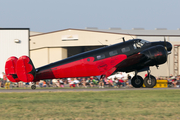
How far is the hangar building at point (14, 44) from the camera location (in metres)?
46.2

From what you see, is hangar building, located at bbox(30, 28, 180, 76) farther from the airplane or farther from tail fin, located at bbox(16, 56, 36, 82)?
tail fin, located at bbox(16, 56, 36, 82)

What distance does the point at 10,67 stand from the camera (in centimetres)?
2098

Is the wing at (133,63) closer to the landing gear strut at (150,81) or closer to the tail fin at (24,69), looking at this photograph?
the landing gear strut at (150,81)

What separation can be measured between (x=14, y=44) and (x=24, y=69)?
27.7m

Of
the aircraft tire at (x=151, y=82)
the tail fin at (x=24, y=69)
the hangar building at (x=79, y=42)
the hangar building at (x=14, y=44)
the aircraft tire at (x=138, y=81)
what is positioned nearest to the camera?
the tail fin at (x=24, y=69)

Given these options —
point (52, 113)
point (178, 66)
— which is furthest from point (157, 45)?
point (178, 66)

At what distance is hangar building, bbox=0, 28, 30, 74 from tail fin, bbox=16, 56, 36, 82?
26.6m

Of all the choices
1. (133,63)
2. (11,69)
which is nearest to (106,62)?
(133,63)

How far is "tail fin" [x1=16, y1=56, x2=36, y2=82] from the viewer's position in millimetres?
19984

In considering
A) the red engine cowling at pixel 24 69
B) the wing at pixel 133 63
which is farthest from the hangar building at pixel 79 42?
the red engine cowling at pixel 24 69

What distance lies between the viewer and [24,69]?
20.1 metres

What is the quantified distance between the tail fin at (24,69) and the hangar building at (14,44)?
2663 cm

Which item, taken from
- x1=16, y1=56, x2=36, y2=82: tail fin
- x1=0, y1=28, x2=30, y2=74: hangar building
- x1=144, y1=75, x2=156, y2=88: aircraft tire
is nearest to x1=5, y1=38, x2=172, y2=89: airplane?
x1=144, y1=75, x2=156, y2=88: aircraft tire

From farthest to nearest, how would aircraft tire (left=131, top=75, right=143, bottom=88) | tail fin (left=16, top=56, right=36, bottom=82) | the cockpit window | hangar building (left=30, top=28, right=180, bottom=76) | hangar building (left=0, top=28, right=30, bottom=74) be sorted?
hangar building (left=30, top=28, right=180, bottom=76)
hangar building (left=0, top=28, right=30, bottom=74)
aircraft tire (left=131, top=75, right=143, bottom=88)
the cockpit window
tail fin (left=16, top=56, right=36, bottom=82)
